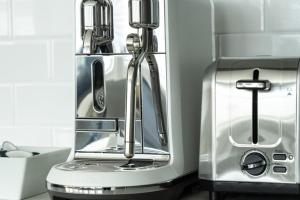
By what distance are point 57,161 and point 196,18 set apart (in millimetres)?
357

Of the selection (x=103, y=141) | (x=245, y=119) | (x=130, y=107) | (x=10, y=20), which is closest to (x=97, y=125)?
(x=103, y=141)

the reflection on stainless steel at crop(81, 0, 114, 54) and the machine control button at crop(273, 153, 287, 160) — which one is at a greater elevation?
the reflection on stainless steel at crop(81, 0, 114, 54)

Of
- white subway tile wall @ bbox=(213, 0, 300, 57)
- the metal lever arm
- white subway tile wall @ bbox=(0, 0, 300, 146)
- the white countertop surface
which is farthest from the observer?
white subway tile wall @ bbox=(0, 0, 300, 146)

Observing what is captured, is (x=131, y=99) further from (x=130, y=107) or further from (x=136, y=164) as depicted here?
(x=136, y=164)

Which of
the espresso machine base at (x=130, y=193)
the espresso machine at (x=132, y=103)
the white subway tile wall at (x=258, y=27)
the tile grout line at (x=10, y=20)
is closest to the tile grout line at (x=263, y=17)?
the white subway tile wall at (x=258, y=27)

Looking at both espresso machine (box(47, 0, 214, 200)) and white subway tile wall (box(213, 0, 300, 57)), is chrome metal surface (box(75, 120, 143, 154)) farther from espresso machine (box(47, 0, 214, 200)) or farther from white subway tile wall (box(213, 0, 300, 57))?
white subway tile wall (box(213, 0, 300, 57))

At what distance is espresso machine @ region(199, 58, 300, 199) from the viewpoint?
0.97m

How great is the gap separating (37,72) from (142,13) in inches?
19.0

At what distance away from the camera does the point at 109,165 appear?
103 centimetres

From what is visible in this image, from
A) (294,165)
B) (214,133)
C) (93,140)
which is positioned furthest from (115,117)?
(294,165)

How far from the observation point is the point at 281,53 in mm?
1248

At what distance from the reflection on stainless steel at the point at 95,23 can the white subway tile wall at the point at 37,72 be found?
0.33 m

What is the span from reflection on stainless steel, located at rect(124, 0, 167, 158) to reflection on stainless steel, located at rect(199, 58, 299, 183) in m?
0.08

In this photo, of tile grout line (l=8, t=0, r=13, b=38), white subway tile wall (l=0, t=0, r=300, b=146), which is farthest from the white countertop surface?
tile grout line (l=8, t=0, r=13, b=38)
